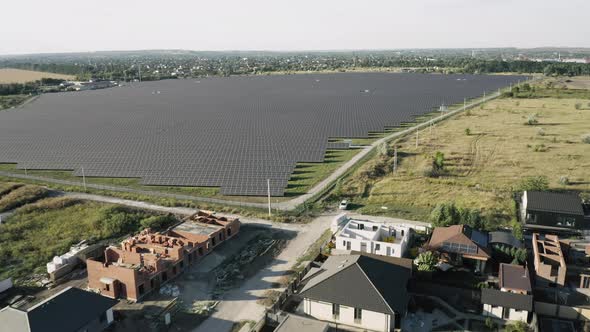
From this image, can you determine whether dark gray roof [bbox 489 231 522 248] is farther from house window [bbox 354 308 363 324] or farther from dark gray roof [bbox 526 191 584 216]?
house window [bbox 354 308 363 324]

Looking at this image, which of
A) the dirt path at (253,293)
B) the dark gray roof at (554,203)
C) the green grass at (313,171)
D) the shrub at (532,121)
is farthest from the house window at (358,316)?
the shrub at (532,121)

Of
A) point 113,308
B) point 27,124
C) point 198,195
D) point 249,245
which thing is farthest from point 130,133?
point 113,308

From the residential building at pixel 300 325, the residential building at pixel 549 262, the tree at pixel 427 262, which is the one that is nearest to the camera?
the residential building at pixel 300 325

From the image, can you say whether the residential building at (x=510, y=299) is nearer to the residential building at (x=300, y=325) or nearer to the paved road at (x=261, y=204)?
the residential building at (x=300, y=325)

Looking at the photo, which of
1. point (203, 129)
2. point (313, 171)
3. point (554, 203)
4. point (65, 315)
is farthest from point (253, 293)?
point (203, 129)

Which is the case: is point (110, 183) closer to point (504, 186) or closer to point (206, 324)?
point (206, 324)

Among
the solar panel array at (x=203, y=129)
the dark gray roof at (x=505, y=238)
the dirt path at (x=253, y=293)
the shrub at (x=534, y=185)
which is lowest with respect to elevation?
the dirt path at (x=253, y=293)

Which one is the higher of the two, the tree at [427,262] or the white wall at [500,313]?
the tree at [427,262]

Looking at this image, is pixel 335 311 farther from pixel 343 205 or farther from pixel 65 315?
pixel 343 205
